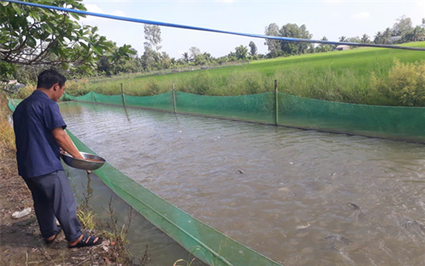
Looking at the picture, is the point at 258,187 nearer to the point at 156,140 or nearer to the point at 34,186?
the point at 34,186

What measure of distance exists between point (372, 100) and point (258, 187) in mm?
5318

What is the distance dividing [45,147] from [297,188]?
3531mm

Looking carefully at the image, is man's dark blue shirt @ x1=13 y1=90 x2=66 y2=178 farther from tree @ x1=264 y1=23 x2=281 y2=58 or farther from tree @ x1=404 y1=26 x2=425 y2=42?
tree @ x1=264 y1=23 x2=281 y2=58

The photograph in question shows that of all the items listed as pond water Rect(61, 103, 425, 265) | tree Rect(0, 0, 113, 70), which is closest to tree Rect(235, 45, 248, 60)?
pond water Rect(61, 103, 425, 265)

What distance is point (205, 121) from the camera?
1073 centimetres

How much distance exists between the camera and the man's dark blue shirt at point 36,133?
250 cm

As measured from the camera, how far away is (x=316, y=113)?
7.86m

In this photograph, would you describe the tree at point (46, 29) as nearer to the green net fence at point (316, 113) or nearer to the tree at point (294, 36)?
the green net fence at point (316, 113)

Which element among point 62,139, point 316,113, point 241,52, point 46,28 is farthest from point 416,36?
point 62,139

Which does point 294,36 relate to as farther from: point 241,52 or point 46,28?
point 46,28

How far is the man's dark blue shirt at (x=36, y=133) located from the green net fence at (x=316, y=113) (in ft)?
21.8

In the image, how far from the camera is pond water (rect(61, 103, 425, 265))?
10.1 ft

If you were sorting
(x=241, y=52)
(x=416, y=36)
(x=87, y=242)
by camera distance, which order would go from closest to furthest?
(x=87, y=242) < (x=416, y=36) < (x=241, y=52)

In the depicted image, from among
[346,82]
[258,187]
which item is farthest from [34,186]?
[346,82]
